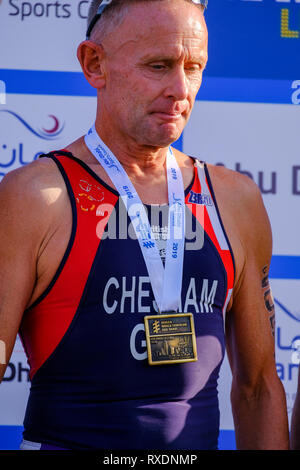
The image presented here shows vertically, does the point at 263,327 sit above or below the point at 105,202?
below

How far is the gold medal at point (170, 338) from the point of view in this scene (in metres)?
1.87

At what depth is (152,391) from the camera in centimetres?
186

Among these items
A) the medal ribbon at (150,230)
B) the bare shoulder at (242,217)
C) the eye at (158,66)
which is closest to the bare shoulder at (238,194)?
the bare shoulder at (242,217)

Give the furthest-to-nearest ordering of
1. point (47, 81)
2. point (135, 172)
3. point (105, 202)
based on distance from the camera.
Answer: point (47, 81), point (135, 172), point (105, 202)

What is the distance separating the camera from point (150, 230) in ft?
6.54

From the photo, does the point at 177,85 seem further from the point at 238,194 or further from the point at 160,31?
the point at 238,194

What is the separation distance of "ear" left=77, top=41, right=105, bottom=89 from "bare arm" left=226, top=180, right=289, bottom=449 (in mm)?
589

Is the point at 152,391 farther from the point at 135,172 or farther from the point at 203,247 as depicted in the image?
the point at 135,172

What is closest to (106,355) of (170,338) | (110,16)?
(170,338)

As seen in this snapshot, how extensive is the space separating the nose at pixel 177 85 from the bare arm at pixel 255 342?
1.46 ft

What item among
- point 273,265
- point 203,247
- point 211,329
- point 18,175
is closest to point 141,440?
point 211,329

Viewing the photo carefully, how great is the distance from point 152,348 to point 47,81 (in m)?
1.40

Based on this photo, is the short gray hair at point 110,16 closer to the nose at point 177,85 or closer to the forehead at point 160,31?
the forehead at point 160,31

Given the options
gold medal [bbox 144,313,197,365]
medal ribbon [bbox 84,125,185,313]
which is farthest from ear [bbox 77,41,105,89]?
Result: gold medal [bbox 144,313,197,365]
